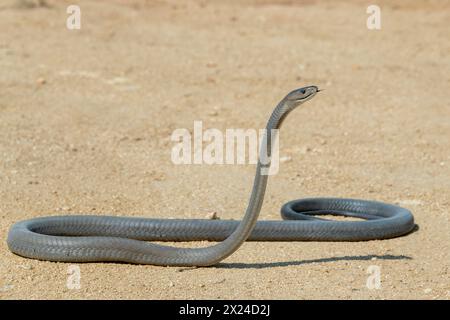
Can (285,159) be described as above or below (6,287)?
above

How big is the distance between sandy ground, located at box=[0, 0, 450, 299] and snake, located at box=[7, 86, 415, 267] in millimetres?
108

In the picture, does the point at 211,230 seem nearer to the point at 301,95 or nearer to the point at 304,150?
the point at 301,95

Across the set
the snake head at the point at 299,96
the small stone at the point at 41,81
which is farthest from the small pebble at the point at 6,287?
the small stone at the point at 41,81

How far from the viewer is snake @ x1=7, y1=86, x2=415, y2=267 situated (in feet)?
22.8

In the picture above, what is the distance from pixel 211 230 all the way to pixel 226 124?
13.2 ft

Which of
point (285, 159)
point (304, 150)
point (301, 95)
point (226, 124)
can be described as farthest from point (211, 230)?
point (226, 124)

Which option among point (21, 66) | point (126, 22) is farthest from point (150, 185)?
point (126, 22)

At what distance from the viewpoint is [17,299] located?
6.65 metres

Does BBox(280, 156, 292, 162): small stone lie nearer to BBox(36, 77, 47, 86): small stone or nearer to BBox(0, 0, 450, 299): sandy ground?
BBox(0, 0, 450, 299): sandy ground

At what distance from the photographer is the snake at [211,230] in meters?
6.94

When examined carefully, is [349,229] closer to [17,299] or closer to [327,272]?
[327,272]

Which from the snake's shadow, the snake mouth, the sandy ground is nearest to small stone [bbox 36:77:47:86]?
the sandy ground

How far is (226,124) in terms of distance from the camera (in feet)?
39.8

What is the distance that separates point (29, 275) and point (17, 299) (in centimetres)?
55
